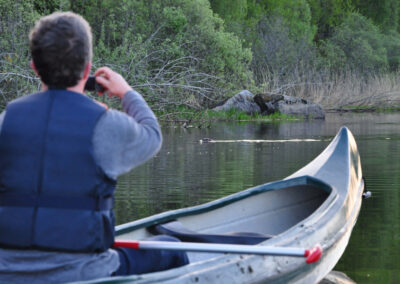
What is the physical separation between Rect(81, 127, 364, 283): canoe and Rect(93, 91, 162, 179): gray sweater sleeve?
0.39 m

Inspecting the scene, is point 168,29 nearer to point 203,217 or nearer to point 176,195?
point 176,195

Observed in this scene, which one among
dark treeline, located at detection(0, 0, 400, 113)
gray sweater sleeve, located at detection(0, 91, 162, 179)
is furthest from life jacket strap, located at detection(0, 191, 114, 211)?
dark treeline, located at detection(0, 0, 400, 113)

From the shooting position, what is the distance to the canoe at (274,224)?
10.6ft

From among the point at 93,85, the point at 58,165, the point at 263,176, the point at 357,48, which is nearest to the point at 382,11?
the point at 357,48

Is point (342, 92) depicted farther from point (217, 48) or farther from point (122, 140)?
point (122, 140)

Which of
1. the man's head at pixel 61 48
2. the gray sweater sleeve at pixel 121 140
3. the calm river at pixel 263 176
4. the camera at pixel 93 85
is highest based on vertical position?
the man's head at pixel 61 48

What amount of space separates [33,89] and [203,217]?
317 inches

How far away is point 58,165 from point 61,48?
1.26 feet

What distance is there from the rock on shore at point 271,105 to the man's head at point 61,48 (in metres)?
18.8

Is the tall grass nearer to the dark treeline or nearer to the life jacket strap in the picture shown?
the dark treeline

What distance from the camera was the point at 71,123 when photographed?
8.68 feet

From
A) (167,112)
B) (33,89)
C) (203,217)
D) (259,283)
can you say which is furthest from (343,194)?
(167,112)

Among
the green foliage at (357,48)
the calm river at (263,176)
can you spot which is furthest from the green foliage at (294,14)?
the calm river at (263,176)

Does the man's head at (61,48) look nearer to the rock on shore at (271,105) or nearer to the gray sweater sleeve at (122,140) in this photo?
the gray sweater sleeve at (122,140)
